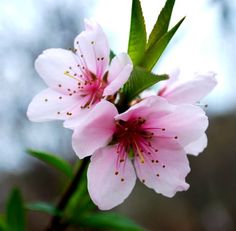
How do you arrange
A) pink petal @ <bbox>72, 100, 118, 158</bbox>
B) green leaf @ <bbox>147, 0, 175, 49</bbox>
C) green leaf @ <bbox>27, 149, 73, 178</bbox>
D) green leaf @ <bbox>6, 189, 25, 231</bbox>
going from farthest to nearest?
green leaf @ <bbox>6, 189, 25, 231</bbox>
green leaf @ <bbox>27, 149, 73, 178</bbox>
green leaf @ <bbox>147, 0, 175, 49</bbox>
pink petal @ <bbox>72, 100, 118, 158</bbox>

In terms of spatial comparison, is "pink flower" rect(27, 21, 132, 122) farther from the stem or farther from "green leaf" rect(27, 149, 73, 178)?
"green leaf" rect(27, 149, 73, 178)

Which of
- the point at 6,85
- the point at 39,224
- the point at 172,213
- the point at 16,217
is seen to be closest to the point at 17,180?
the point at 39,224

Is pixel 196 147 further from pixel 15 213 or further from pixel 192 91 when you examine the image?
pixel 15 213

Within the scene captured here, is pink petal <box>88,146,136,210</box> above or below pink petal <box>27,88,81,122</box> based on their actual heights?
below

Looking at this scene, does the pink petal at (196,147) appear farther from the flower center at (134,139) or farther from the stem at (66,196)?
the stem at (66,196)

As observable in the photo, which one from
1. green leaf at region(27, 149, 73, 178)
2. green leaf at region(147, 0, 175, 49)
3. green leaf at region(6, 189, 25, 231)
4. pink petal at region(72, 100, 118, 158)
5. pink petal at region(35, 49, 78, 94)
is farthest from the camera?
green leaf at region(6, 189, 25, 231)

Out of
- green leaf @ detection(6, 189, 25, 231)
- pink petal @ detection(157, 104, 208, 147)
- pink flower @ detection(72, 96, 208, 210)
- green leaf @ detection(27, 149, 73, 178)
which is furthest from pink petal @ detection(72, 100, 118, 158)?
green leaf @ detection(6, 189, 25, 231)
